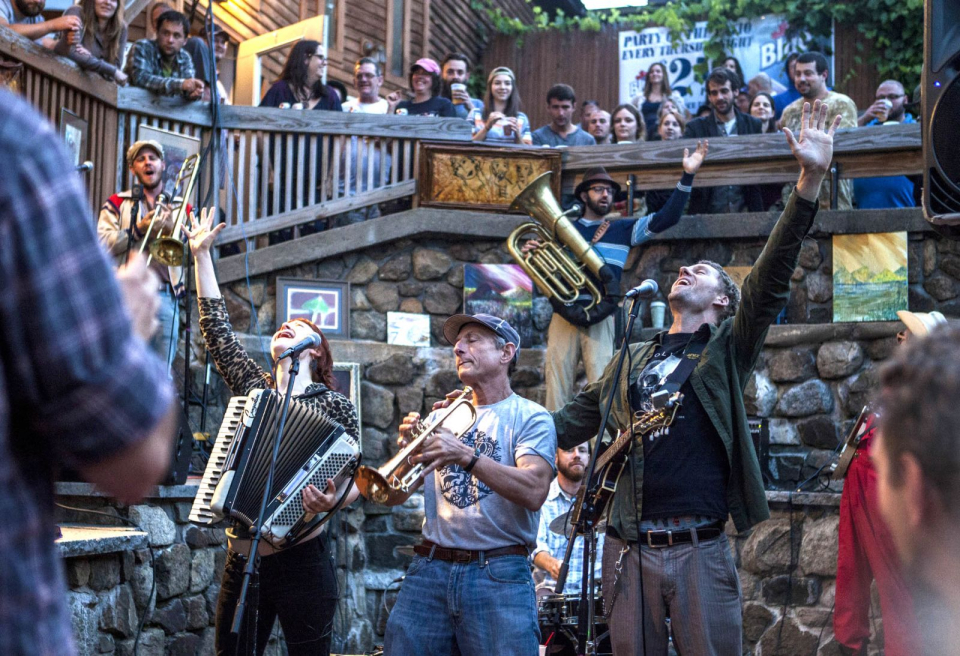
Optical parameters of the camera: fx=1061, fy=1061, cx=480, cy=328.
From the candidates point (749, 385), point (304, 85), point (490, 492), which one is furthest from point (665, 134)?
point (490, 492)

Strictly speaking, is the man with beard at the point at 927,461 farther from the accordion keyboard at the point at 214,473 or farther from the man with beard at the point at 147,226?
the man with beard at the point at 147,226

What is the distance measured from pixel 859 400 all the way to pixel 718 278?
3.66 metres

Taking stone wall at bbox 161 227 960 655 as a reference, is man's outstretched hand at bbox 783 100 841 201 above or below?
above

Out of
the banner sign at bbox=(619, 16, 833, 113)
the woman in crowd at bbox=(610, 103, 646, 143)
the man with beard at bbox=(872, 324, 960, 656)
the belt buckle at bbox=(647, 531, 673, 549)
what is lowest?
the belt buckle at bbox=(647, 531, 673, 549)

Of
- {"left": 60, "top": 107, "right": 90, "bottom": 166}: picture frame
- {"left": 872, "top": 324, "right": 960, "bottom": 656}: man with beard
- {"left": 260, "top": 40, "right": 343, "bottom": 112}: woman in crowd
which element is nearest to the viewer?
{"left": 872, "top": 324, "right": 960, "bottom": 656}: man with beard

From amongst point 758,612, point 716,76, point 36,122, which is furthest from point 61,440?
point 716,76

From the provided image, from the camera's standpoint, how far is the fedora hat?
343 inches

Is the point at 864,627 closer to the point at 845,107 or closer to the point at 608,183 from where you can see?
the point at 608,183

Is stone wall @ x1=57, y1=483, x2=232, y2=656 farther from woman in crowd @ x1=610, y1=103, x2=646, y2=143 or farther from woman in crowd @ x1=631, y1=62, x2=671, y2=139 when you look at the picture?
woman in crowd @ x1=631, y1=62, x2=671, y2=139

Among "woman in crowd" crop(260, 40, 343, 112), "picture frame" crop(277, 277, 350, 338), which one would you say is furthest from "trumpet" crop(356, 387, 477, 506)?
"woman in crowd" crop(260, 40, 343, 112)

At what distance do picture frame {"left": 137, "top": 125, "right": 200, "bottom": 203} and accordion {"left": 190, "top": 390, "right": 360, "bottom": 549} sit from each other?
174 inches

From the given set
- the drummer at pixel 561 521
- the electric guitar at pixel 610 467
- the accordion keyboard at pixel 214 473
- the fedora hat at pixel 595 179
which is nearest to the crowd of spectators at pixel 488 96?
the fedora hat at pixel 595 179

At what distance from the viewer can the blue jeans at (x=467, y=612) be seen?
412 centimetres

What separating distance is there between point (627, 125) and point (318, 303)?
3.58 meters
